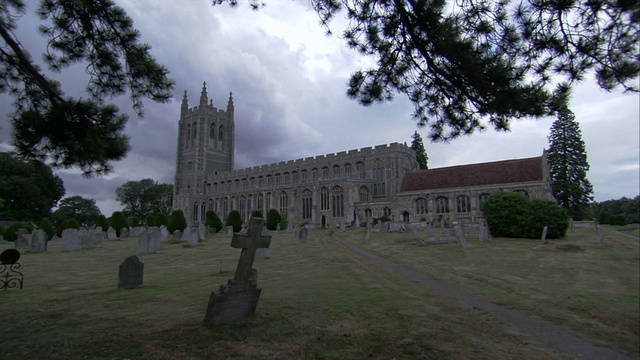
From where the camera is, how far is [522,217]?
17.7 meters

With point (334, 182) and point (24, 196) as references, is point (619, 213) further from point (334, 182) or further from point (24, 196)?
point (24, 196)

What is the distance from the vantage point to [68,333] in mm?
4332

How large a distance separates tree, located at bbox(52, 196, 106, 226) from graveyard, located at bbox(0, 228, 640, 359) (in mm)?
58489

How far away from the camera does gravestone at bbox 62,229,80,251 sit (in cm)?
1667

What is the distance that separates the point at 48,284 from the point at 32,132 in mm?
5040

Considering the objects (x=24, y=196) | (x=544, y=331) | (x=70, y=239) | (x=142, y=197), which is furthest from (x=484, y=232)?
(x=142, y=197)

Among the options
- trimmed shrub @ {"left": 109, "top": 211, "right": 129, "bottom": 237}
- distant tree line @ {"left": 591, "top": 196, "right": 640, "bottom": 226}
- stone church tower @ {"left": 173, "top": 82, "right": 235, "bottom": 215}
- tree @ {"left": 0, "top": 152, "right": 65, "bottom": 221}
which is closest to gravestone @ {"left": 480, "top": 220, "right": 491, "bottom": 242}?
distant tree line @ {"left": 591, "top": 196, "right": 640, "bottom": 226}

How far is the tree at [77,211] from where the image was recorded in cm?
5825

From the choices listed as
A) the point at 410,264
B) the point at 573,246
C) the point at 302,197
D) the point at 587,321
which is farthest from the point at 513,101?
the point at 302,197

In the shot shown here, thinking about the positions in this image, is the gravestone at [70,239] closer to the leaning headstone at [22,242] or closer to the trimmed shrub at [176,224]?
the leaning headstone at [22,242]

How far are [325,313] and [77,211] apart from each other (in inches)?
2743

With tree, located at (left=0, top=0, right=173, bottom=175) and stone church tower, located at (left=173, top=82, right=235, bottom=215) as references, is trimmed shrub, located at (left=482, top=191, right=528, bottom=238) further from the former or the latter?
stone church tower, located at (left=173, top=82, right=235, bottom=215)

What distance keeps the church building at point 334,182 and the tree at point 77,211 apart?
14.8 m

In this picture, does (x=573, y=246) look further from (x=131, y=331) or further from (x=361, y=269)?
(x=131, y=331)
